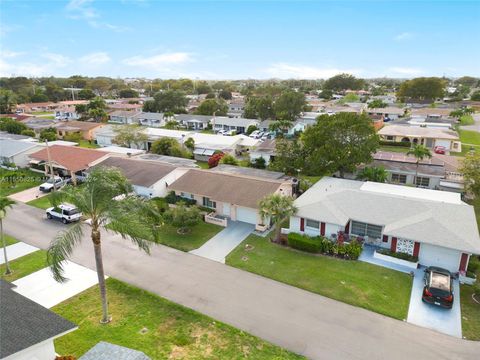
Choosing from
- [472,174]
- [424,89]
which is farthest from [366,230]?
[424,89]

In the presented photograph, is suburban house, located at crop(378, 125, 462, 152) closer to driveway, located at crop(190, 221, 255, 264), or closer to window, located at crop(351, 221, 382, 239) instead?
window, located at crop(351, 221, 382, 239)

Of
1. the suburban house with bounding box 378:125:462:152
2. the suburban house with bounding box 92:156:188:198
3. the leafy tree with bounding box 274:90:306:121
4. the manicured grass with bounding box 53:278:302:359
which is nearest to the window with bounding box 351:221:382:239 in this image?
the manicured grass with bounding box 53:278:302:359

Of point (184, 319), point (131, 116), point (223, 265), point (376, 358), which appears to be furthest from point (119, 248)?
point (131, 116)

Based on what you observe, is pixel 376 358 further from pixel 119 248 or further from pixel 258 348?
pixel 119 248

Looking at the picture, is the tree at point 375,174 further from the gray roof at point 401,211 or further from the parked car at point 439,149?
the parked car at point 439,149

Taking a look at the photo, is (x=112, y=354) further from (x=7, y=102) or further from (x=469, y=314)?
(x=7, y=102)

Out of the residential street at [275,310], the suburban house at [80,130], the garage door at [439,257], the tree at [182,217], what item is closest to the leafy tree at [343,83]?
the suburban house at [80,130]
